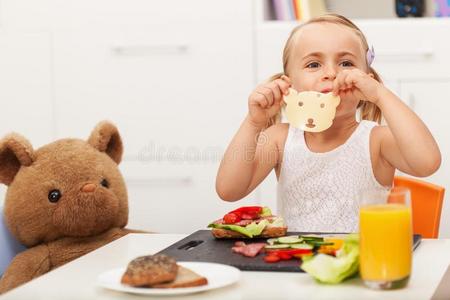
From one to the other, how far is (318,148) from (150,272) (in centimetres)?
80

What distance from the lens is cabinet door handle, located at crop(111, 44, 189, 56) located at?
8.20 feet

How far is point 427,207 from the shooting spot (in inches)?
58.5

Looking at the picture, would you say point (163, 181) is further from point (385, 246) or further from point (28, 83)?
point (385, 246)

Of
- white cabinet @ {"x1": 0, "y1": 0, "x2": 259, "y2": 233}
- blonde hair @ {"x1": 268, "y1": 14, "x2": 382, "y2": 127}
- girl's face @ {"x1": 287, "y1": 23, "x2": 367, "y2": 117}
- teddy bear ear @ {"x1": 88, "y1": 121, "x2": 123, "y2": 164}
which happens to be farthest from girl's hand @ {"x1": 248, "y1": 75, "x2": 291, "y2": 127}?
white cabinet @ {"x1": 0, "y1": 0, "x2": 259, "y2": 233}

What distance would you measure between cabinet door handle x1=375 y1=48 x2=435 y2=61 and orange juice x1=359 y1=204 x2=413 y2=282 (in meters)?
1.54

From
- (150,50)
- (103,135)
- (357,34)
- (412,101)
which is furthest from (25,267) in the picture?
(412,101)

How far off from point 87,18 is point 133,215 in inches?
25.3

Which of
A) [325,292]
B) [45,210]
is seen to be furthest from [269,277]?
[45,210]

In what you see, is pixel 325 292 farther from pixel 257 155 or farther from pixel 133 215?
pixel 133 215

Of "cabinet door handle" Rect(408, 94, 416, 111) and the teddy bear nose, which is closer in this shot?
the teddy bear nose

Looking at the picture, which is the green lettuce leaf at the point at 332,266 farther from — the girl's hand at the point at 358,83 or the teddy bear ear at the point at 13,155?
the teddy bear ear at the point at 13,155

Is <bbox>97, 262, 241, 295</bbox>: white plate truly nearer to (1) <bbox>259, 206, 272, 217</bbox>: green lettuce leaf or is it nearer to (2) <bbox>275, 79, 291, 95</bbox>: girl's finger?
(1) <bbox>259, 206, 272, 217</bbox>: green lettuce leaf

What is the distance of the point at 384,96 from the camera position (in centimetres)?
142

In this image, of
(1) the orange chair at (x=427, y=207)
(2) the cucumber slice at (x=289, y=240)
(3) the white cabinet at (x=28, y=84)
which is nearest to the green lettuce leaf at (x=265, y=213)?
(2) the cucumber slice at (x=289, y=240)
